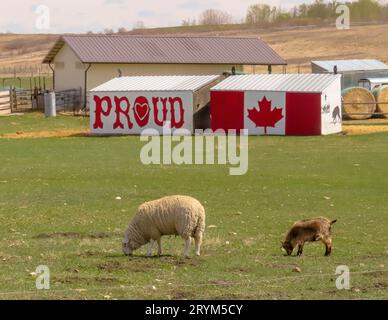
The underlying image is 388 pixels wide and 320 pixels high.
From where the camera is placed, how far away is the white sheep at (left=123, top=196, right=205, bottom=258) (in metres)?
17.0

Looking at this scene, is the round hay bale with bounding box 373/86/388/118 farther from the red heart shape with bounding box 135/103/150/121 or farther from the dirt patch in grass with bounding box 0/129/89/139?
the dirt patch in grass with bounding box 0/129/89/139

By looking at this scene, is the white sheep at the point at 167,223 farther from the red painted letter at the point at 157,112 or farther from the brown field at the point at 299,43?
the brown field at the point at 299,43

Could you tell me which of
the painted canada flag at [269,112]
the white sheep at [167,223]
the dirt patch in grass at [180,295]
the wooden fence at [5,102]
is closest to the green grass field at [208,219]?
the dirt patch in grass at [180,295]

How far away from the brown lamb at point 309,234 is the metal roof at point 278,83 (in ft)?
102

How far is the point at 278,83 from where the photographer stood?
5112 centimetres

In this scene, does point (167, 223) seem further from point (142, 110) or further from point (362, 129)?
point (362, 129)

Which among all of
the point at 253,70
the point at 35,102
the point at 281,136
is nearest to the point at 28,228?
the point at 281,136

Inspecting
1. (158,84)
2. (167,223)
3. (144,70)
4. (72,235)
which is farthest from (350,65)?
(167,223)

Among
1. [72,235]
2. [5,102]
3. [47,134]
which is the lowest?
[47,134]

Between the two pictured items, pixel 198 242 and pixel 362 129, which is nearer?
pixel 198 242

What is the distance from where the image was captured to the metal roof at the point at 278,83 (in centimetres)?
4942

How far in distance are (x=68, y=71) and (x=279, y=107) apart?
1030 inches

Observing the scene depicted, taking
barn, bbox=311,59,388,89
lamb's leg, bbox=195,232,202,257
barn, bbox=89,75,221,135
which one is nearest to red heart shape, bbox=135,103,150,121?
barn, bbox=89,75,221,135

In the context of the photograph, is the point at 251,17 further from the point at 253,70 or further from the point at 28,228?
the point at 28,228
